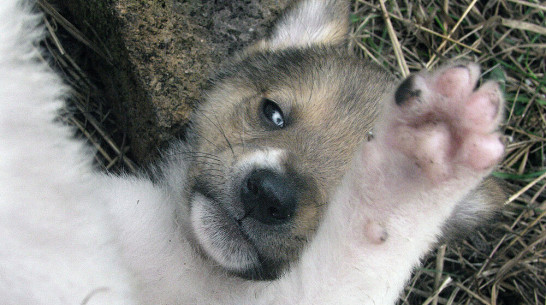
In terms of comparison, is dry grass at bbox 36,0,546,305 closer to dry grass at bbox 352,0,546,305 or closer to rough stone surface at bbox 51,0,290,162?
dry grass at bbox 352,0,546,305

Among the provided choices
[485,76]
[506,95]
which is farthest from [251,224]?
[485,76]

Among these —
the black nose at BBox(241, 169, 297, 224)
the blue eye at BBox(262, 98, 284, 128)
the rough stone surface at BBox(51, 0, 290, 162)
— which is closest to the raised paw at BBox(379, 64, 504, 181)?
the black nose at BBox(241, 169, 297, 224)

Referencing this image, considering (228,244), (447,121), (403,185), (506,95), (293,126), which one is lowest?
(506,95)

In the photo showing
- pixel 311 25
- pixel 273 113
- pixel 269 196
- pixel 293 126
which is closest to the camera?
pixel 269 196

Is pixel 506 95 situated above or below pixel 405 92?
below

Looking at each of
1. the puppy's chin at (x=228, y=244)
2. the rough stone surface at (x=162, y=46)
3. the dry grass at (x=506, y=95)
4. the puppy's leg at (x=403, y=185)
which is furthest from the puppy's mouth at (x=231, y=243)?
the dry grass at (x=506, y=95)

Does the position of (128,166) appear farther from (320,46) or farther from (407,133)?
(407,133)

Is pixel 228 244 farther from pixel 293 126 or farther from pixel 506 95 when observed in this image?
pixel 506 95
